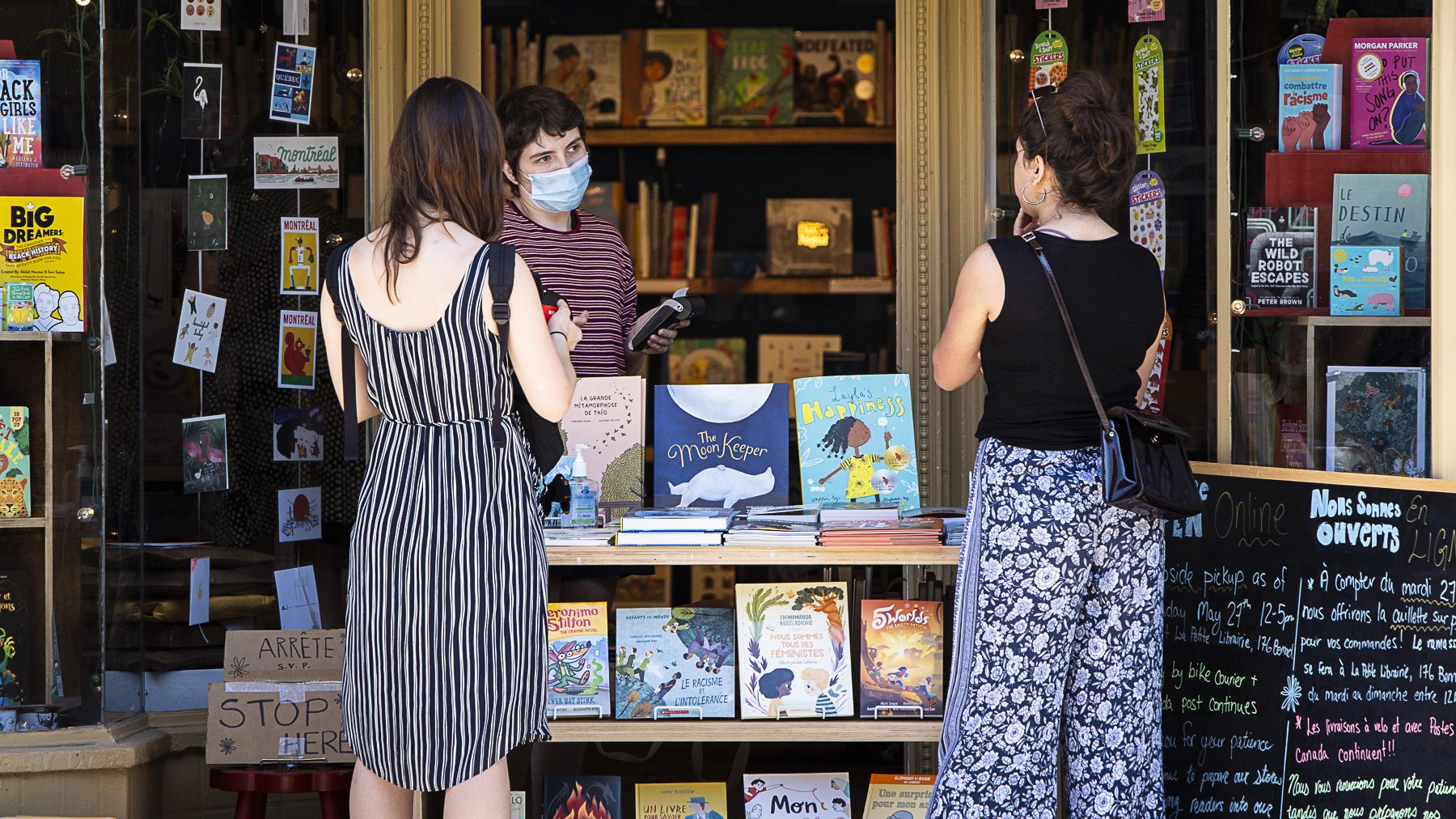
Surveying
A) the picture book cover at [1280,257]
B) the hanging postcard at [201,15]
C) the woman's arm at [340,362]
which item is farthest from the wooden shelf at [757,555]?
the hanging postcard at [201,15]

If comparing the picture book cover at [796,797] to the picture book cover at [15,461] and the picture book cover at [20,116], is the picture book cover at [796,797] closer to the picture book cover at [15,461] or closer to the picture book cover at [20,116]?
the picture book cover at [15,461]

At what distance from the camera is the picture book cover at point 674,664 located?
10.2ft

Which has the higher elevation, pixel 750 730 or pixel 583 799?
pixel 750 730

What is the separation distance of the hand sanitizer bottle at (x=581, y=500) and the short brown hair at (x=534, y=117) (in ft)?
2.70

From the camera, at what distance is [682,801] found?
3.20 meters

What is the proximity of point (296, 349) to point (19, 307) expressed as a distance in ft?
2.94

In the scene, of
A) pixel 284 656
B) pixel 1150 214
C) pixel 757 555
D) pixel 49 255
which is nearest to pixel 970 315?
pixel 757 555

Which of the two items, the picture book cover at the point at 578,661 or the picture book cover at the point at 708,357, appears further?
the picture book cover at the point at 708,357

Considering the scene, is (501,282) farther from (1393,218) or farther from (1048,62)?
(1048,62)

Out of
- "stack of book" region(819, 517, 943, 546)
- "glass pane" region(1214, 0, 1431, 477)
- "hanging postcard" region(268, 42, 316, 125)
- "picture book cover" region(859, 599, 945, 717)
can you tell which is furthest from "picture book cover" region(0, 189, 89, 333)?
"glass pane" region(1214, 0, 1431, 477)

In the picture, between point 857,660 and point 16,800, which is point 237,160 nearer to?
point 16,800

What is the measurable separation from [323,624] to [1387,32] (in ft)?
10.5

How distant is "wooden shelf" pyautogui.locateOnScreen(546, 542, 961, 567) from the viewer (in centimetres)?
296

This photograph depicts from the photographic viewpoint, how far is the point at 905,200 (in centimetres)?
417
